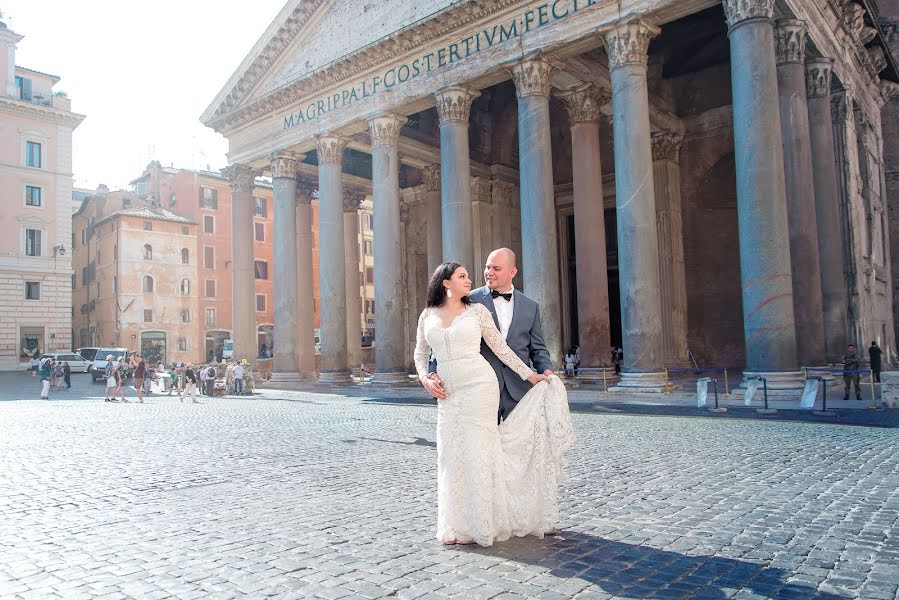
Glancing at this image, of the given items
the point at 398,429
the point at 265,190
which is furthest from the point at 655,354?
the point at 265,190

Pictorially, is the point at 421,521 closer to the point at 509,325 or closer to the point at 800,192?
the point at 509,325

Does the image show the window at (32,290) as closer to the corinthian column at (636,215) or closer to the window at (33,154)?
the window at (33,154)

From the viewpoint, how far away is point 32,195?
123ft

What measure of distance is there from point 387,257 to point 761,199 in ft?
33.3

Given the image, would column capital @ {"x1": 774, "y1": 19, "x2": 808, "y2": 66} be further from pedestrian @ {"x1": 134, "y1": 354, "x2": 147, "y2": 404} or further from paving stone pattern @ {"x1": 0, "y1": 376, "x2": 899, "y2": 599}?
pedestrian @ {"x1": 134, "y1": 354, "x2": 147, "y2": 404}

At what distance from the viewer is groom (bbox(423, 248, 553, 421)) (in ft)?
14.8

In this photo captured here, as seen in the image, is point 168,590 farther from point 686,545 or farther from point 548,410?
point 686,545

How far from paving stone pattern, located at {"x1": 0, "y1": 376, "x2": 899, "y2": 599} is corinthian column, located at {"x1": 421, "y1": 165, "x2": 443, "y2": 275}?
16.7 meters

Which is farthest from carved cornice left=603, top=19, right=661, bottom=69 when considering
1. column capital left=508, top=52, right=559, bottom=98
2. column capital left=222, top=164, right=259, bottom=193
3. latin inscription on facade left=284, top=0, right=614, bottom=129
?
column capital left=222, top=164, right=259, bottom=193

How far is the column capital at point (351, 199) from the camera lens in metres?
27.8

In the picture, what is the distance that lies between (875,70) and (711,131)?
519cm

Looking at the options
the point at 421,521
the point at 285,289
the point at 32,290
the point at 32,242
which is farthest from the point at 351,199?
the point at 421,521

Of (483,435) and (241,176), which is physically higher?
(241,176)

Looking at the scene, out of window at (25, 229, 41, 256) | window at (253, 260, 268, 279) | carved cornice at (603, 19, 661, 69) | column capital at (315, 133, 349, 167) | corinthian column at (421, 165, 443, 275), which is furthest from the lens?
window at (253, 260, 268, 279)
